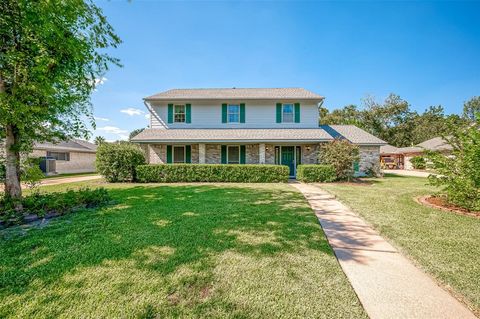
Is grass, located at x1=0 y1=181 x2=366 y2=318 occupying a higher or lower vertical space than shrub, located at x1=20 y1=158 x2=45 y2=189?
lower

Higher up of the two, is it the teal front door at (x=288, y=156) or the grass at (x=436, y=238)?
the teal front door at (x=288, y=156)

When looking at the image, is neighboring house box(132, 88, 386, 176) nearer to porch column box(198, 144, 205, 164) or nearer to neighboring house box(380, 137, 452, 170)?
porch column box(198, 144, 205, 164)

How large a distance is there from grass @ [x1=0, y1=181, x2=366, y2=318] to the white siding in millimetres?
10502

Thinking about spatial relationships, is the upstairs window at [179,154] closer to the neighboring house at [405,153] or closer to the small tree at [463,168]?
the small tree at [463,168]

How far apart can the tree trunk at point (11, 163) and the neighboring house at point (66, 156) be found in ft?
45.4

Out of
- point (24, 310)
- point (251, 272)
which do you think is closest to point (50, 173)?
point (24, 310)

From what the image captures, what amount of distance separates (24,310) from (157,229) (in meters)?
2.23

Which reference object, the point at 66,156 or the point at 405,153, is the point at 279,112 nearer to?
the point at 66,156

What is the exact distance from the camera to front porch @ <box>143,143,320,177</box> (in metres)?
13.8

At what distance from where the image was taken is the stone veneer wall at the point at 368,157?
14.8 metres

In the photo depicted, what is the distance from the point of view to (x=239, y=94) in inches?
599

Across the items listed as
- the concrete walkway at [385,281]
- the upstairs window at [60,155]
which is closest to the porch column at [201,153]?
the concrete walkway at [385,281]

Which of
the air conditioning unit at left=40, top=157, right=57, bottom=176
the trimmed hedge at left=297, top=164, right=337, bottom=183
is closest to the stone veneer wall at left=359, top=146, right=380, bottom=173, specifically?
the trimmed hedge at left=297, top=164, right=337, bottom=183

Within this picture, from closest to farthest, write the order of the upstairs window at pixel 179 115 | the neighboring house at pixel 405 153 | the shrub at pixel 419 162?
the shrub at pixel 419 162 → the upstairs window at pixel 179 115 → the neighboring house at pixel 405 153
